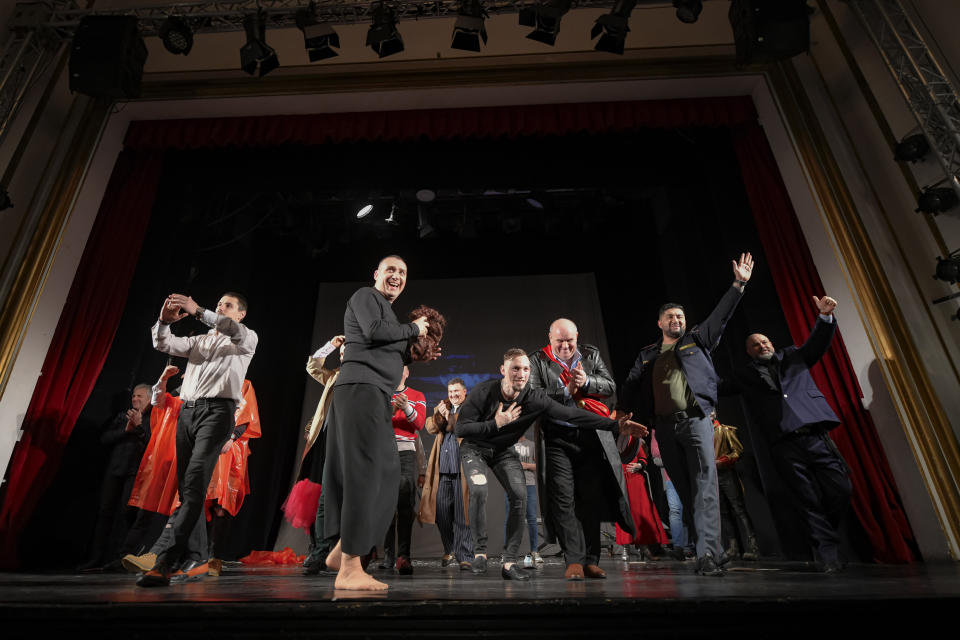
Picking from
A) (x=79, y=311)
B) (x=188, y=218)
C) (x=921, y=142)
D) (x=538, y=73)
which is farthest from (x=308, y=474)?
(x=921, y=142)

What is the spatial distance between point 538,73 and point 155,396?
4.63 meters

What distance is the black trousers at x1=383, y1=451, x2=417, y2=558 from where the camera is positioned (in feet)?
12.9

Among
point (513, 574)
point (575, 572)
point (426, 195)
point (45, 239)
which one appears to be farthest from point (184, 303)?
point (426, 195)

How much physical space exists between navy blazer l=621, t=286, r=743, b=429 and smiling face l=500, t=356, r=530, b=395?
29.7 inches

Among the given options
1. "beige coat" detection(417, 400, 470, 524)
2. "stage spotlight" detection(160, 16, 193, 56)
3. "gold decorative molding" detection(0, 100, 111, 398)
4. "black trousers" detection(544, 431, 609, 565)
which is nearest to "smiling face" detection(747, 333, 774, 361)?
"black trousers" detection(544, 431, 609, 565)

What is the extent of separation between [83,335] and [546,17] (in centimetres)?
495

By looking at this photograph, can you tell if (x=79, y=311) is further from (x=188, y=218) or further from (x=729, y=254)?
(x=729, y=254)

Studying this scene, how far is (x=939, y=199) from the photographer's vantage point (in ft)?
12.4

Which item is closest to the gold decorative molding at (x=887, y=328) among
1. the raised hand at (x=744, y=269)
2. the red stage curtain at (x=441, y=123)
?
the red stage curtain at (x=441, y=123)

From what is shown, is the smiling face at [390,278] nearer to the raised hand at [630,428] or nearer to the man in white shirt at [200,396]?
the man in white shirt at [200,396]

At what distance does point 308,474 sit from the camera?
12.4ft

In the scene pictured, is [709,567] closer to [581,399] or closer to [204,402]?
[581,399]

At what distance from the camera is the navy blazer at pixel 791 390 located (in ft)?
11.4

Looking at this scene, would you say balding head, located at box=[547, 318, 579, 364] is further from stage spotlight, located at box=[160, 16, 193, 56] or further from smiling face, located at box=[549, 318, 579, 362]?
stage spotlight, located at box=[160, 16, 193, 56]
